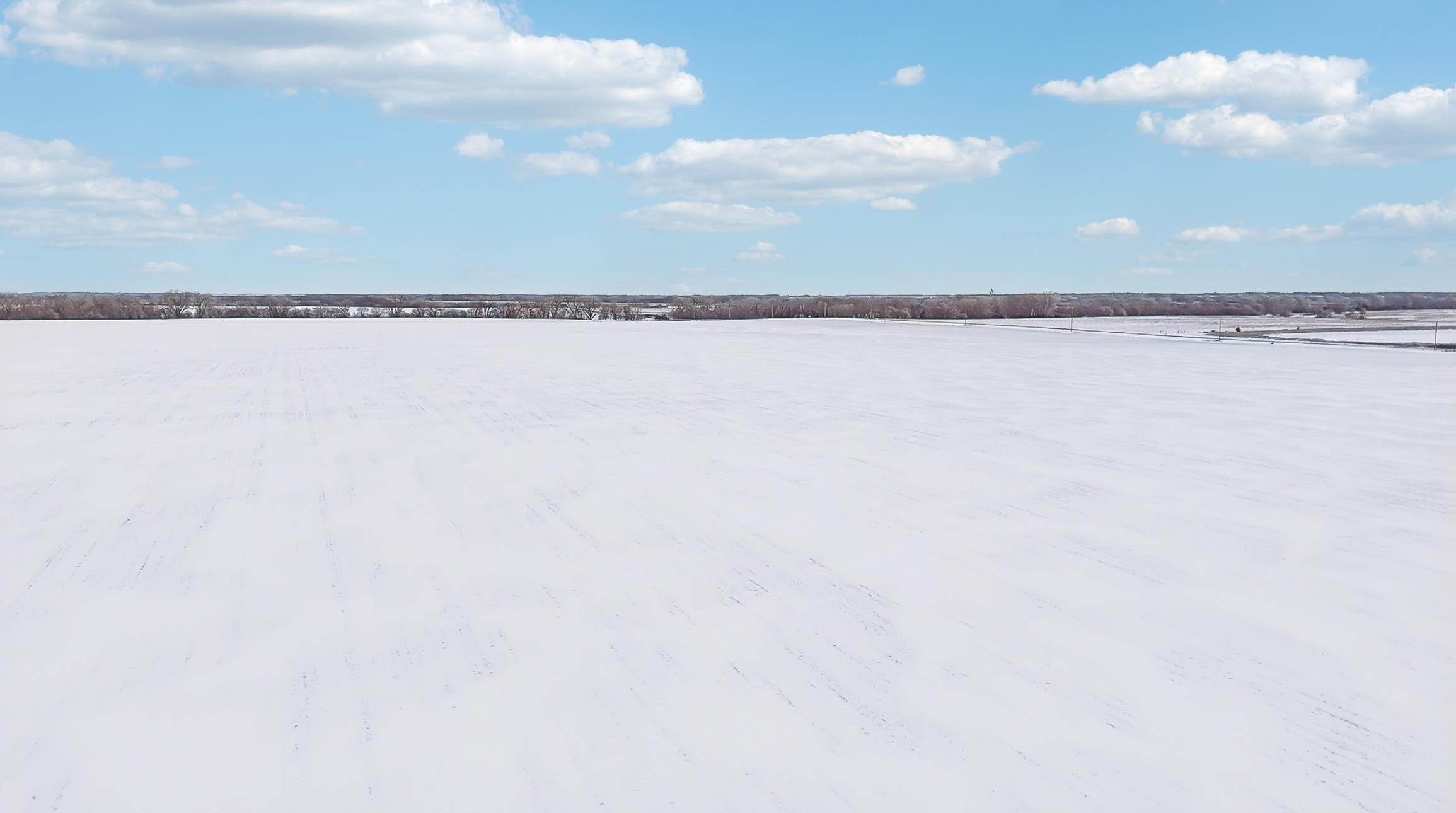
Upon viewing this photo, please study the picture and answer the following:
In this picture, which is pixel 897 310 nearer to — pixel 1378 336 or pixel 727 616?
pixel 1378 336

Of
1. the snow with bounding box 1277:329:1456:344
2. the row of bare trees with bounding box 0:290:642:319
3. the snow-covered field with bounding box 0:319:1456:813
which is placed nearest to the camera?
the snow-covered field with bounding box 0:319:1456:813

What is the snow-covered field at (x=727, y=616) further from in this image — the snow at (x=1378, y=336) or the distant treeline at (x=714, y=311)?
the distant treeline at (x=714, y=311)

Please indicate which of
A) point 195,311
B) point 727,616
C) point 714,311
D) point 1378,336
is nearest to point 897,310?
point 714,311

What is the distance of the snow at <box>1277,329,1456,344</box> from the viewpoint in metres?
29.6

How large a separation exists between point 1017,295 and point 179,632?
66924mm

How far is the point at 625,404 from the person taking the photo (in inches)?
512

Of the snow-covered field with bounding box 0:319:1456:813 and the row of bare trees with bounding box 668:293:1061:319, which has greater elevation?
the row of bare trees with bounding box 668:293:1061:319

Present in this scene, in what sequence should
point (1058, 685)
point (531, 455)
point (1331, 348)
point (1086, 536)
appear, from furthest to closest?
point (1331, 348) → point (531, 455) → point (1086, 536) → point (1058, 685)

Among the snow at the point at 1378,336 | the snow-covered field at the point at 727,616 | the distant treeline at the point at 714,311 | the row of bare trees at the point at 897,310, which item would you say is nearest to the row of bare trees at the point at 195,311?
the distant treeline at the point at 714,311

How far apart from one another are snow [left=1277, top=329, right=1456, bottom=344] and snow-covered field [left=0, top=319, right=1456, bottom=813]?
2195 centimetres

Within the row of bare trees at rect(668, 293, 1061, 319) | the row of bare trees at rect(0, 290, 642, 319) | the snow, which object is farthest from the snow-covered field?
the row of bare trees at rect(0, 290, 642, 319)

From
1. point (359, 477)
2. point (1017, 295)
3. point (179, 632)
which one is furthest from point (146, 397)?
point (1017, 295)

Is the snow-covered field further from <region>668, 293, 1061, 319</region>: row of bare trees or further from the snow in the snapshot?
<region>668, 293, 1061, 319</region>: row of bare trees

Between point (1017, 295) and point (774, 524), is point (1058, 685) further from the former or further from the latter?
point (1017, 295)
